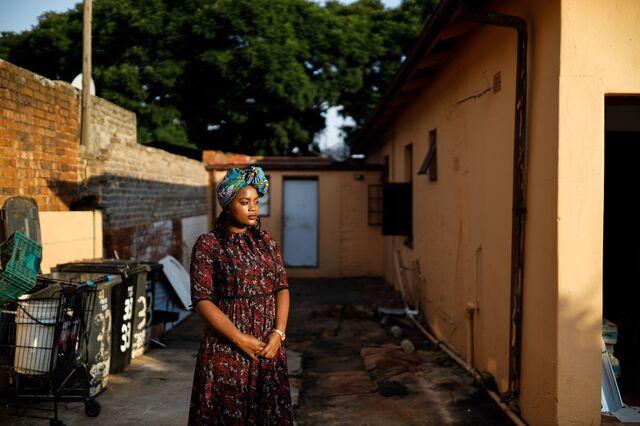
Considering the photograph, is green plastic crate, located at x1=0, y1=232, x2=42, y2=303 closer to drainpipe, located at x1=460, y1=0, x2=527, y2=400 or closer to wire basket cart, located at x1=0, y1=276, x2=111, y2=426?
wire basket cart, located at x1=0, y1=276, x2=111, y2=426

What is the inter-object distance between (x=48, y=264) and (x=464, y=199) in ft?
14.3

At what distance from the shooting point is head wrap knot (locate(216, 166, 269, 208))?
2915 mm

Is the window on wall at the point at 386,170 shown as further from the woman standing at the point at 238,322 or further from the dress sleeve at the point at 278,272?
the woman standing at the point at 238,322

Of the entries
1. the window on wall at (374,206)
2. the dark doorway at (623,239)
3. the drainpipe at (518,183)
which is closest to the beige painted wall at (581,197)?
the drainpipe at (518,183)

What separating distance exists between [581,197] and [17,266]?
3951mm

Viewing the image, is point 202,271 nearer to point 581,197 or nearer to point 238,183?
point 238,183

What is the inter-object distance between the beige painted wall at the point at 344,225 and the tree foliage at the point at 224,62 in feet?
25.1

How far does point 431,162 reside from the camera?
26.0ft

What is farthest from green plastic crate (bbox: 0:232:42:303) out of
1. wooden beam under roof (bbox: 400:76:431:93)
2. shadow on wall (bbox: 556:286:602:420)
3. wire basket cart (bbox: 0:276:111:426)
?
wooden beam under roof (bbox: 400:76:431:93)

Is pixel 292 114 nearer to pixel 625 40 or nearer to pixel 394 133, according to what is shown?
pixel 394 133

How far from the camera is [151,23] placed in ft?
68.0

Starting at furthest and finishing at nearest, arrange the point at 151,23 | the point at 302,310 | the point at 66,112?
the point at 151,23 → the point at 302,310 → the point at 66,112

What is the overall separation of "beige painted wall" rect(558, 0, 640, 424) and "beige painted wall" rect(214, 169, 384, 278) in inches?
391

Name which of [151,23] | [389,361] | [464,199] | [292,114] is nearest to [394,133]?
[464,199]
